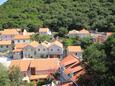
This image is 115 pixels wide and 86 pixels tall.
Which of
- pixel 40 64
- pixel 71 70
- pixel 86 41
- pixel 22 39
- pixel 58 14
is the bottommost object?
pixel 58 14

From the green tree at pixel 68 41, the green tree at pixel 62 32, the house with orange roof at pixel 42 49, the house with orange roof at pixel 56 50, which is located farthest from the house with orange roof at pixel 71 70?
the green tree at pixel 62 32

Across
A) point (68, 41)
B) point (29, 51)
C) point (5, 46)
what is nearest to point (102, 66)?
point (29, 51)

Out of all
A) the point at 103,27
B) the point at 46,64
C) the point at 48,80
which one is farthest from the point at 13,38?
the point at 48,80

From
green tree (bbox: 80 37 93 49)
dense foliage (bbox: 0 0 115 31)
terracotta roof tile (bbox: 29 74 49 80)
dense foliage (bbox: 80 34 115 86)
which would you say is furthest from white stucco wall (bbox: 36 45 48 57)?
dense foliage (bbox: 80 34 115 86)

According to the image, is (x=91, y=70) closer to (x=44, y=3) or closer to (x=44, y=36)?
(x=44, y=36)

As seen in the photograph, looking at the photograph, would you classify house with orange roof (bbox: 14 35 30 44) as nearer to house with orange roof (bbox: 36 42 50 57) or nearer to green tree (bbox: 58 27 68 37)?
house with orange roof (bbox: 36 42 50 57)

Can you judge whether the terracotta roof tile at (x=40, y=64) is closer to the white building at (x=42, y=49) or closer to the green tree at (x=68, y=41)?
the white building at (x=42, y=49)

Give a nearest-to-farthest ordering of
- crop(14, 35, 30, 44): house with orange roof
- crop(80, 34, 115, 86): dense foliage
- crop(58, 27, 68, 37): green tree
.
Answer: crop(80, 34, 115, 86): dense foliage, crop(14, 35, 30, 44): house with orange roof, crop(58, 27, 68, 37): green tree

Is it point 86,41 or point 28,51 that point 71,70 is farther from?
Result: point 86,41
